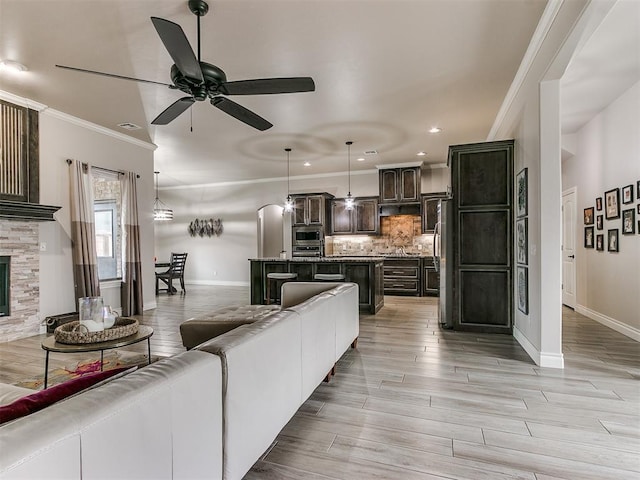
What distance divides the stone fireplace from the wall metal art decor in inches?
228

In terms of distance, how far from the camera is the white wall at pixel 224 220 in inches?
380

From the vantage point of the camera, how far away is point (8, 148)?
14.2ft

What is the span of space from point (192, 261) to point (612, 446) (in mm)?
10406

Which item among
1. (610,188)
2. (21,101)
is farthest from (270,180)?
(610,188)

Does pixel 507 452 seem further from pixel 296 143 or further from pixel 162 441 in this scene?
pixel 296 143

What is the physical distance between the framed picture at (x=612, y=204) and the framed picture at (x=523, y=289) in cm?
176

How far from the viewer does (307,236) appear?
8.66 metres

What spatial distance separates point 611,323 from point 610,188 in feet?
6.07

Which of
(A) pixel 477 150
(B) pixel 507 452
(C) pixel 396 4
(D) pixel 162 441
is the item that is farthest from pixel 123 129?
(B) pixel 507 452

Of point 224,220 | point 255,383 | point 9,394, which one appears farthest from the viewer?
point 224,220

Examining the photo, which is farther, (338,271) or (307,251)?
(307,251)

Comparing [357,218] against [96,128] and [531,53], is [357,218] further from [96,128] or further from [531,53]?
[96,128]

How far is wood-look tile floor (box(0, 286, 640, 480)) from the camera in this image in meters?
1.84

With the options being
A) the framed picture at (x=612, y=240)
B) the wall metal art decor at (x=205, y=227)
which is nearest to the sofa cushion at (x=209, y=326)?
the framed picture at (x=612, y=240)
